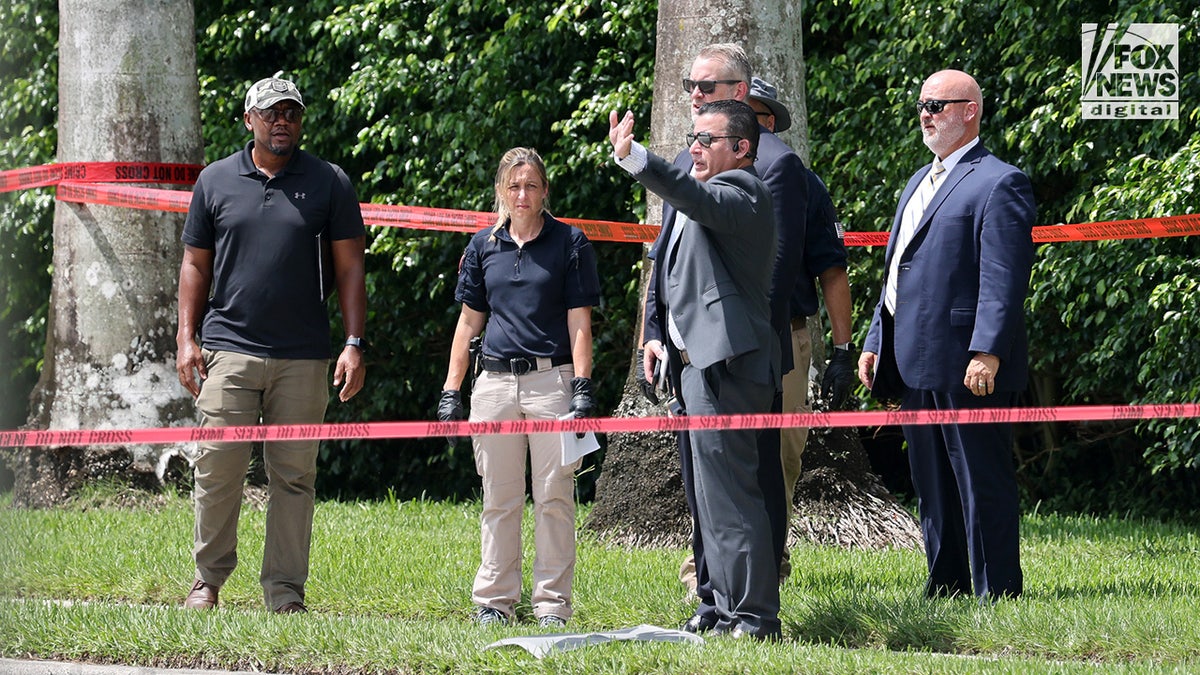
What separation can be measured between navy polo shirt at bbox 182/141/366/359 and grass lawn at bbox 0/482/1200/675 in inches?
42.3

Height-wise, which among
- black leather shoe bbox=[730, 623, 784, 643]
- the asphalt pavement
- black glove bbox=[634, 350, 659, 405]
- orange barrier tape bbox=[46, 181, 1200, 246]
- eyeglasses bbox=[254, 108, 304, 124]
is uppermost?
eyeglasses bbox=[254, 108, 304, 124]

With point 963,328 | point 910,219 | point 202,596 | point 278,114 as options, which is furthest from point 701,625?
point 278,114

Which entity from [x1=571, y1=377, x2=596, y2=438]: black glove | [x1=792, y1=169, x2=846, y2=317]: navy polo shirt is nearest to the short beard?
[x1=571, y1=377, x2=596, y2=438]: black glove

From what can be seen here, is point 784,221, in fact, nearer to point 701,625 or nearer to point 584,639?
point 701,625

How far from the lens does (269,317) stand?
612 centimetres

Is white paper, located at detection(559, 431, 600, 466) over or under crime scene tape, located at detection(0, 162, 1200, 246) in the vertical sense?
under

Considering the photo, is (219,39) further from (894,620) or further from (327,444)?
A: (894,620)

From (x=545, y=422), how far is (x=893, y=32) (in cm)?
538

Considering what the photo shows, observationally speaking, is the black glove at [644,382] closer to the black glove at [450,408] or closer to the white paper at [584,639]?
the black glove at [450,408]

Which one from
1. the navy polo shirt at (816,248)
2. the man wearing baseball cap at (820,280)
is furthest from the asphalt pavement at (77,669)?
the navy polo shirt at (816,248)

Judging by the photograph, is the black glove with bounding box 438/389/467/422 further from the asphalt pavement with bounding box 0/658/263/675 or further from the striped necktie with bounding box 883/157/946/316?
the striped necktie with bounding box 883/157/946/316

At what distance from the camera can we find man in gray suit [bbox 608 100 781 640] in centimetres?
513

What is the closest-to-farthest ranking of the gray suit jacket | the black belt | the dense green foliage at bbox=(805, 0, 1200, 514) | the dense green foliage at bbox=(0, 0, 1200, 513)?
the gray suit jacket → the black belt → the dense green foliage at bbox=(805, 0, 1200, 514) → the dense green foliage at bbox=(0, 0, 1200, 513)

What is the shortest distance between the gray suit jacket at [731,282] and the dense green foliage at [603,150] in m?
4.26
